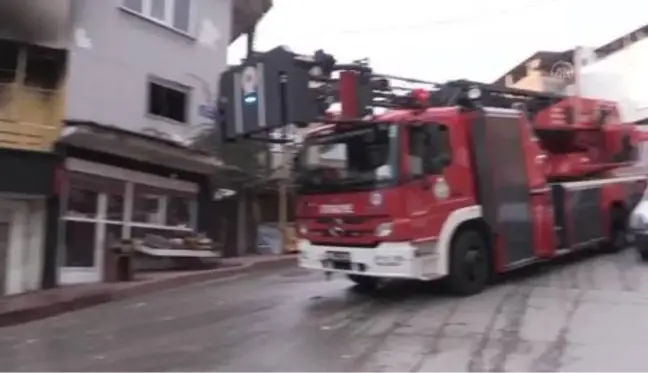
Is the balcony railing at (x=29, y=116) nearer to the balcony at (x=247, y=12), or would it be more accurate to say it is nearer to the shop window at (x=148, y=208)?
the shop window at (x=148, y=208)

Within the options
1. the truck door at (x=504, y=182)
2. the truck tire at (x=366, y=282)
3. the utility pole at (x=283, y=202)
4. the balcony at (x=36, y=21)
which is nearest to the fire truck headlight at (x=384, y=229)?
the truck door at (x=504, y=182)

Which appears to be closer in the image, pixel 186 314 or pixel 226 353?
pixel 226 353

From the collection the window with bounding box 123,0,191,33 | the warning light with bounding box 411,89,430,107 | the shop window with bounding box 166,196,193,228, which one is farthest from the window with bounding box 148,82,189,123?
the warning light with bounding box 411,89,430,107

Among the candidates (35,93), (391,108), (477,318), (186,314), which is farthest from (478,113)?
(35,93)

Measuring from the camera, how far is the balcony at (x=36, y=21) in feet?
39.4

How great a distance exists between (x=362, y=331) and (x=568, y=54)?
93.2 feet

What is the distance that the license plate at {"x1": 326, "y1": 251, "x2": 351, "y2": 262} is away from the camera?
9781 millimetres

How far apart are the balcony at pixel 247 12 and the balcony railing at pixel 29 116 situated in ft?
24.0

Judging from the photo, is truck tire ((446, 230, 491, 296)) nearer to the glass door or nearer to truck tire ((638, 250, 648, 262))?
truck tire ((638, 250, 648, 262))

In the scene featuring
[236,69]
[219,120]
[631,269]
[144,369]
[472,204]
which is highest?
[236,69]

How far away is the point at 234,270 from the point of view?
48.6ft

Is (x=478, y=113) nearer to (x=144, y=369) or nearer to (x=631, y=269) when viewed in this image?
(x=631, y=269)

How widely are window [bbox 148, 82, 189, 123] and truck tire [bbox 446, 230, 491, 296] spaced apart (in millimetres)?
8304

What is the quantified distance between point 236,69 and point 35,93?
5.02 metres
